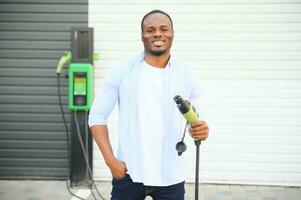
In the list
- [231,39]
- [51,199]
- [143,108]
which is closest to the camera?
[143,108]

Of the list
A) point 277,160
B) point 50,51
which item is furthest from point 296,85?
point 50,51

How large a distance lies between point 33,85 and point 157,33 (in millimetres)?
3733

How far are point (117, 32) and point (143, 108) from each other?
3401 mm

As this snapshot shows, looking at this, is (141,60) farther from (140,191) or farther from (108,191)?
(108,191)

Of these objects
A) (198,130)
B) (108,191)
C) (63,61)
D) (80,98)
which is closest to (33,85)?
(63,61)

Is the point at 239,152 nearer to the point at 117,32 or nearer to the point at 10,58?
the point at 117,32

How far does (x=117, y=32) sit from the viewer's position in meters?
5.89

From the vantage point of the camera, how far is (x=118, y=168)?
265 centimetres

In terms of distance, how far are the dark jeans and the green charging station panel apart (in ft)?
8.79

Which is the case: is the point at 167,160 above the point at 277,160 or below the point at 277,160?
above

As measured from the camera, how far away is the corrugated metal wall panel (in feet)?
19.4

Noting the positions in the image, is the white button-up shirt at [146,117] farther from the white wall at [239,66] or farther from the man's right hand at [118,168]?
the white wall at [239,66]

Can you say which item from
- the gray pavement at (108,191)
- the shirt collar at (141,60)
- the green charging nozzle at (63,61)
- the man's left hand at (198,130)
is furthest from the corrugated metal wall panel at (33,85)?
the man's left hand at (198,130)

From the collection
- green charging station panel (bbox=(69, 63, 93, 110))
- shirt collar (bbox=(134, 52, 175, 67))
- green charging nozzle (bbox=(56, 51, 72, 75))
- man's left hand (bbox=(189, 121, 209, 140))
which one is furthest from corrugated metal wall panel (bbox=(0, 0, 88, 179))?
man's left hand (bbox=(189, 121, 209, 140))
